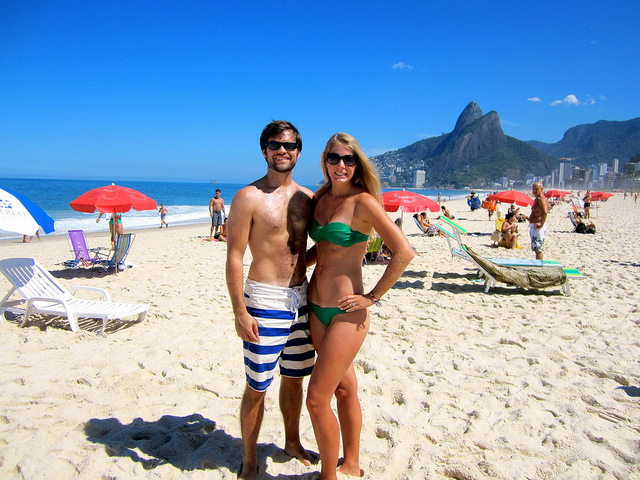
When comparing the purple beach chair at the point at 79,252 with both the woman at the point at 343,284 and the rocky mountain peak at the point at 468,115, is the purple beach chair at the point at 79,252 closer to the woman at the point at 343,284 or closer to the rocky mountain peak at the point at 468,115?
the woman at the point at 343,284

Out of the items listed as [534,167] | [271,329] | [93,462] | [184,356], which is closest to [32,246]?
[184,356]

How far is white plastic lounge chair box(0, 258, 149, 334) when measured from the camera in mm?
4148

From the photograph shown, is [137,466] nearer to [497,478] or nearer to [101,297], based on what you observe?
[497,478]

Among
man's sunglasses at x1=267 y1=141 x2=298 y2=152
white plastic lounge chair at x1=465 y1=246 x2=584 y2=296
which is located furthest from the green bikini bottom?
white plastic lounge chair at x1=465 y1=246 x2=584 y2=296

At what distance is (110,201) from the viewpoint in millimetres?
7078

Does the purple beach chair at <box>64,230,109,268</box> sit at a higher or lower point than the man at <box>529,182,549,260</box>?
lower

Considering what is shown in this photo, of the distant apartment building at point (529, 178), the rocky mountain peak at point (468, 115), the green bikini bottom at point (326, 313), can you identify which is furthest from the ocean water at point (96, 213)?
the rocky mountain peak at point (468, 115)

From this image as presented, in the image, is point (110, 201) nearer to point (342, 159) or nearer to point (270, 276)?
point (270, 276)

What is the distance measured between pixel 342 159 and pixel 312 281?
0.65 m

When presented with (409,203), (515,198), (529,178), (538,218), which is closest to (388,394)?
(409,203)

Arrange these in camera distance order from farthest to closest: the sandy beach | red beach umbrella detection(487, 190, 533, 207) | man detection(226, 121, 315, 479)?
red beach umbrella detection(487, 190, 533, 207) < the sandy beach < man detection(226, 121, 315, 479)

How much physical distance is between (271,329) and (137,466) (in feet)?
3.61

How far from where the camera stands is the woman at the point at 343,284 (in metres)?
1.81

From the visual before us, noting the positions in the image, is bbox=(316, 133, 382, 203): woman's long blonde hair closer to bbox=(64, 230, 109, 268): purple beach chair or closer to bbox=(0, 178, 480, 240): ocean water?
bbox=(64, 230, 109, 268): purple beach chair
